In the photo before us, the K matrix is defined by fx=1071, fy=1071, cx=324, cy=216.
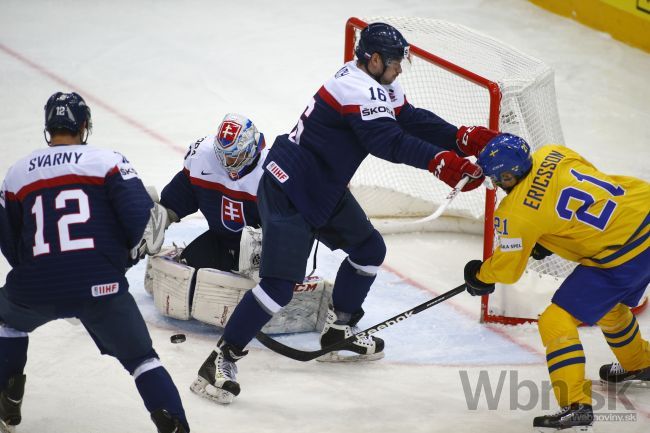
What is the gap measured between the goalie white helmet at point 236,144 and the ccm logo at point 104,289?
3.39ft

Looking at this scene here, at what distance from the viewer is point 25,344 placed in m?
3.36

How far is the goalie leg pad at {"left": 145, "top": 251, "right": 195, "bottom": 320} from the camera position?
4.17 m

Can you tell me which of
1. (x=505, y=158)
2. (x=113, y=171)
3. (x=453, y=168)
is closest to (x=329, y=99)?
(x=453, y=168)

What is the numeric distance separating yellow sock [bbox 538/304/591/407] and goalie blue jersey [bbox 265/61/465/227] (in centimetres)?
70

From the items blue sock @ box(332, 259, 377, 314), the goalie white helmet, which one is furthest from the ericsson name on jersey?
the goalie white helmet

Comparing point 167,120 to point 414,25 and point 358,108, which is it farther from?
point 358,108

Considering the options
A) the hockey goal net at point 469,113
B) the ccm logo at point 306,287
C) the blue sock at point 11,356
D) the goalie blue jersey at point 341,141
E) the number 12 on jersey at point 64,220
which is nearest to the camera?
the number 12 on jersey at point 64,220

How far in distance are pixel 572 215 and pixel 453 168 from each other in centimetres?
41

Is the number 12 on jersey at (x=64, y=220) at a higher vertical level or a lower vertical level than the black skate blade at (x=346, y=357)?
higher

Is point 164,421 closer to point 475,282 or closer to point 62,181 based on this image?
point 62,181

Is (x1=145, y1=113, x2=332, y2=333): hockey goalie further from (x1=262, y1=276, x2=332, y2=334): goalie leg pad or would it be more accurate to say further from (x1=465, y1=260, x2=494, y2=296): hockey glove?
(x1=465, y1=260, x2=494, y2=296): hockey glove

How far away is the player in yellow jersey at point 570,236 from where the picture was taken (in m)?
3.41

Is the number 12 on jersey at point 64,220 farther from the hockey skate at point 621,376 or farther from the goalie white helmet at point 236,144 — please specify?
the hockey skate at point 621,376

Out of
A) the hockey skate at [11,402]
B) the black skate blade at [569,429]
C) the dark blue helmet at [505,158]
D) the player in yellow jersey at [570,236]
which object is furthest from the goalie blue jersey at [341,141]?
the hockey skate at [11,402]
